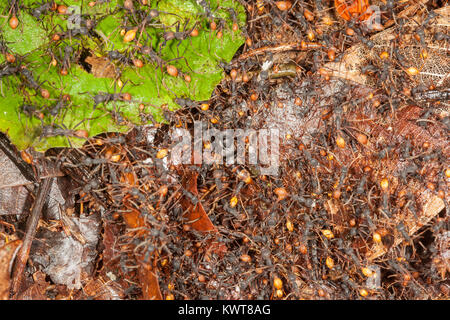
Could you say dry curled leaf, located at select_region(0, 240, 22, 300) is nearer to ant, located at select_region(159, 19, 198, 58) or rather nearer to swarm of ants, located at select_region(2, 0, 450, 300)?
swarm of ants, located at select_region(2, 0, 450, 300)

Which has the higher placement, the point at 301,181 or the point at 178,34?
the point at 178,34

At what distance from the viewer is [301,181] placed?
3822 millimetres

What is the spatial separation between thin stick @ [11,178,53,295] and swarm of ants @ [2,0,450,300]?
0.25m

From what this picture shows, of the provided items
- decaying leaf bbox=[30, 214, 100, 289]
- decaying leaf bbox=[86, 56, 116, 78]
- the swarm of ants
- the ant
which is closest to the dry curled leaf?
decaying leaf bbox=[30, 214, 100, 289]

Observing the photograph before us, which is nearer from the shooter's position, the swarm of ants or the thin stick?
the thin stick

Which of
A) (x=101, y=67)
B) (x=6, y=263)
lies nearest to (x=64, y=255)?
(x=6, y=263)

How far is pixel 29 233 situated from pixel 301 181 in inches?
96.4

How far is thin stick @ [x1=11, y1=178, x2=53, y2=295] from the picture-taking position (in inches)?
130

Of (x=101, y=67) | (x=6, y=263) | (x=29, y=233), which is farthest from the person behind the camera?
(x=101, y=67)

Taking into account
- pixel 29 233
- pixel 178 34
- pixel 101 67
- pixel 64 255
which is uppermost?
pixel 178 34

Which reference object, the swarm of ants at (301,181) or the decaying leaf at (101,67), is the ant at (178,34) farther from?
the decaying leaf at (101,67)

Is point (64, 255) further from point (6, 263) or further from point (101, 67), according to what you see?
point (101, 67)

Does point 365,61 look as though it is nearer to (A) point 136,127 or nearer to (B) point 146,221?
(A) point 136,127

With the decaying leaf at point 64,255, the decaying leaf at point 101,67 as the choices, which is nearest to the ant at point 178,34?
the decaying leaf at point 101,67
